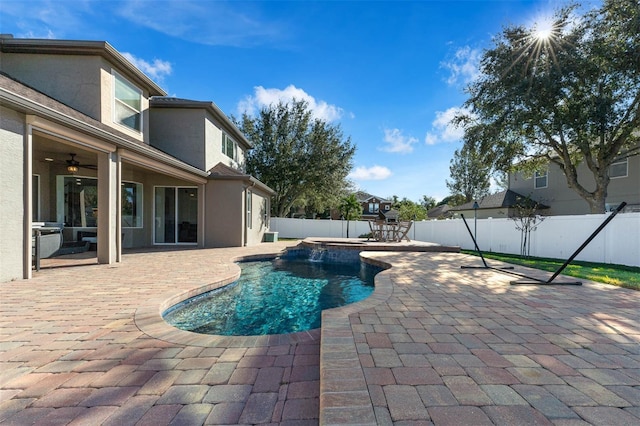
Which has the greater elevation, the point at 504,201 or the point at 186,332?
the point at 504,201

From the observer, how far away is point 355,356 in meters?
2.24

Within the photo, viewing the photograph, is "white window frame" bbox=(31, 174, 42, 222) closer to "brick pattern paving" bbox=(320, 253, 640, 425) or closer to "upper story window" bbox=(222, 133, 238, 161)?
"upper story window" bbox=(222, 133, 238, 161)

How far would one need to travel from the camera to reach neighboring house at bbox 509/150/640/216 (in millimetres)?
13992

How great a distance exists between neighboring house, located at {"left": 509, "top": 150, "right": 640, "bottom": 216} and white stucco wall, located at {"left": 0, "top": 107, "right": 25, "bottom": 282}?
801 inches

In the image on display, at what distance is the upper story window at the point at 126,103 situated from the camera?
8.45m

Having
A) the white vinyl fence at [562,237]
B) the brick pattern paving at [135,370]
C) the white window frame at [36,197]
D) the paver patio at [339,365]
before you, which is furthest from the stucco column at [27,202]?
the white vinyl fence at [562,237]

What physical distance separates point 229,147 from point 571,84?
1497 cm

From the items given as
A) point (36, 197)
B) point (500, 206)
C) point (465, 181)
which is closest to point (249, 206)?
point (36, 197)

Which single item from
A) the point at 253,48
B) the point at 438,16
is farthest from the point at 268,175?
the point at 438,16

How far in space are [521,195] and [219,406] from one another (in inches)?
944

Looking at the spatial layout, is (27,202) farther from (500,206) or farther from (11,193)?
(500,206)

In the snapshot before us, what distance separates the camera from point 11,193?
→ 4695 millimetres

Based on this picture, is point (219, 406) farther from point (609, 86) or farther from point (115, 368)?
point (609, 86)

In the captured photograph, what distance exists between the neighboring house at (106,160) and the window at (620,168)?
61.3ft
